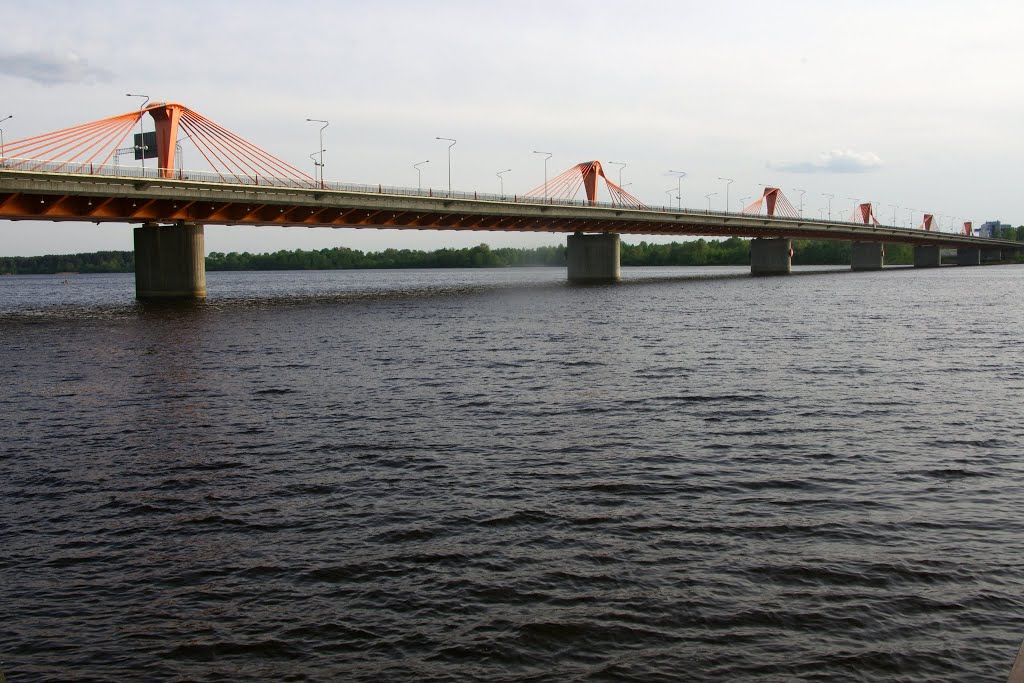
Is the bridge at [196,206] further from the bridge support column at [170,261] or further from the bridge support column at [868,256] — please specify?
the bridge support column at [868,256]

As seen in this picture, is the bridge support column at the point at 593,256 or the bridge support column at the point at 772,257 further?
the bridge support column at the point at 772,257

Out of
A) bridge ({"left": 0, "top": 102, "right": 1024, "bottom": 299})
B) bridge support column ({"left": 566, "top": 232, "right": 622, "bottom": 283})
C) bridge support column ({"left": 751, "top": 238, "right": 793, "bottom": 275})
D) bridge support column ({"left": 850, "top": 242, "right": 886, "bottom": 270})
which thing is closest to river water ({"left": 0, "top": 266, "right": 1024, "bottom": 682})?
bridge ({"left": 0, "top": 102, "right": 1024, "bottom": 299})

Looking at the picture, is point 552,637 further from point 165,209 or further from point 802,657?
point 165,209

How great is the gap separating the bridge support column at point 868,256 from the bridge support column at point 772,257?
111 ft

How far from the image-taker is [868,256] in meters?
187

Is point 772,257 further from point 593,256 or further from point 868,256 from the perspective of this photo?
point 593,256

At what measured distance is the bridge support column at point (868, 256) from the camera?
18550cm

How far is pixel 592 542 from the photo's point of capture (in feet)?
38.5

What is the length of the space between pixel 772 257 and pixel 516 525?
158 meters

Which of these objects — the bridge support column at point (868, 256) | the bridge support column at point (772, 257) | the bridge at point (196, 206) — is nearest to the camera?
the bridge at point (196, 206)

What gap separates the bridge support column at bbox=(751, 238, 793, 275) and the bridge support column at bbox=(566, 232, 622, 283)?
48.0 meters

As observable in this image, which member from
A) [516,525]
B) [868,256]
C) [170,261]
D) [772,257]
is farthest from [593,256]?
[516,525]

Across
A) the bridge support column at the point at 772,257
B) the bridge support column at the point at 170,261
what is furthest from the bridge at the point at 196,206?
the bridge support column at the point at 772,257

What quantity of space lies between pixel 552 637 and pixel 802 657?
96.5 inches
